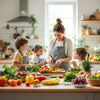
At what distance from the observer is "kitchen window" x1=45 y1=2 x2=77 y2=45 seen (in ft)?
21.6

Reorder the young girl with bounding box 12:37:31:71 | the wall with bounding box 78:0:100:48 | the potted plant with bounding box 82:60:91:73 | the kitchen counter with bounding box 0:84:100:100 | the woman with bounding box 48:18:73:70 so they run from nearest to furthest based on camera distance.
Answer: the kitchen counter with bounding box 0:84:100:100, the potted plant with bounding box 82:60:91:73, the young girl with bounding box 12:37:31:71, the woman with bounding box 48:18:73:70, the wall with bounding box 78:0:100:48

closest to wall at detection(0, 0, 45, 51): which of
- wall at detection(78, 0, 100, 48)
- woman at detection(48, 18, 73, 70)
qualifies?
wall at detection(78, 0, 100, 48)

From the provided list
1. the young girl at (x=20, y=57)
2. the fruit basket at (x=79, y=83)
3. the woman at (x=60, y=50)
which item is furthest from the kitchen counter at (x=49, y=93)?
the woman at (x=60, y=50)

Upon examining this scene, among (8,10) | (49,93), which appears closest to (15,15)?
(8,10)

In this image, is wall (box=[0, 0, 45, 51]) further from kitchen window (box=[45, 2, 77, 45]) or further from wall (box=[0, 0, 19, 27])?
kitchen window (box=[45, 2, 77, 45])

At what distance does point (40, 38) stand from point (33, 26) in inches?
16.7

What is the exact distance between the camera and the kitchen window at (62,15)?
21.6 feet

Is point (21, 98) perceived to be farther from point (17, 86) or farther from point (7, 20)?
point (7, 20)

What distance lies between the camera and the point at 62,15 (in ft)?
21.9

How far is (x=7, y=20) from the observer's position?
21.1 ft

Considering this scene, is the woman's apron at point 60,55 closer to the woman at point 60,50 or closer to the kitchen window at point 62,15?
the woman at point 60,50

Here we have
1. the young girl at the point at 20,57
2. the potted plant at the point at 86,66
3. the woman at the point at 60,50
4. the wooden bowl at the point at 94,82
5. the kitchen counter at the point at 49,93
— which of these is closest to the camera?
the kitchen counter at the point at 49,93

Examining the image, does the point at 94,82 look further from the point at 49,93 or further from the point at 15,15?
the point at 15,15

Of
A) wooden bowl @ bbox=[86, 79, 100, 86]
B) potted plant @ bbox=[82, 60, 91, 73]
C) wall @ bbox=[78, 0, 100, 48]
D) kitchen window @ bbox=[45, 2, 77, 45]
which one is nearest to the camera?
wooden bowl @ bbox=[86, 79, 100, 86]
